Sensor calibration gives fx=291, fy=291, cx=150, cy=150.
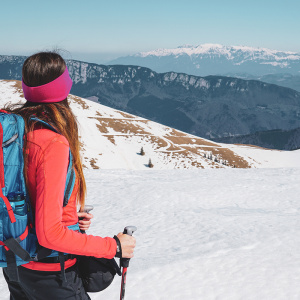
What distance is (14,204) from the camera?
2.54 metres

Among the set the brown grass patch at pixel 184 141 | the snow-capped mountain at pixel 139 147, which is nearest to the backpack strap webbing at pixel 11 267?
the snow-capped mountain at pixel 139 147

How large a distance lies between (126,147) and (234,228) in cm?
11877

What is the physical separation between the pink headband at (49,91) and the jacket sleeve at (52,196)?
1.61 ft

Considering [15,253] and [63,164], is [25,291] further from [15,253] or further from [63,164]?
[63,164]

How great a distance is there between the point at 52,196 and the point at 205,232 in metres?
7.98

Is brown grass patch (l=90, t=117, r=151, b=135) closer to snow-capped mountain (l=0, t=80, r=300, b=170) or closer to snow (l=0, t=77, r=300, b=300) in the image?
snow-capped mountain (l=0, t=80, r=300, b=170)

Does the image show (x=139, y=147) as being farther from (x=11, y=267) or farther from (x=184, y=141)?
(x=11, y=267)

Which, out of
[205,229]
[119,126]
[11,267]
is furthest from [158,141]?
[11,267]

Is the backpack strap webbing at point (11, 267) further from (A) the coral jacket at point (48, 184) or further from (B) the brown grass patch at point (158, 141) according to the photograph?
(B) the brown grass patch at point (158, 141)

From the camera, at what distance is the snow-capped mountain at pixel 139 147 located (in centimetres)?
11259

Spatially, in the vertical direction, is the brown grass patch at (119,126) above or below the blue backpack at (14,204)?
below

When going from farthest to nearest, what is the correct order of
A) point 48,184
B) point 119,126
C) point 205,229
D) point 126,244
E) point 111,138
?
1. point 119,126
2. point 111,138
3. point 205,229
4. point 126,244
5. point 48,184

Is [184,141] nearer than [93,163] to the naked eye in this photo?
No

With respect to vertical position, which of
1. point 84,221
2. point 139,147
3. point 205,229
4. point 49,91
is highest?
point 49,91
